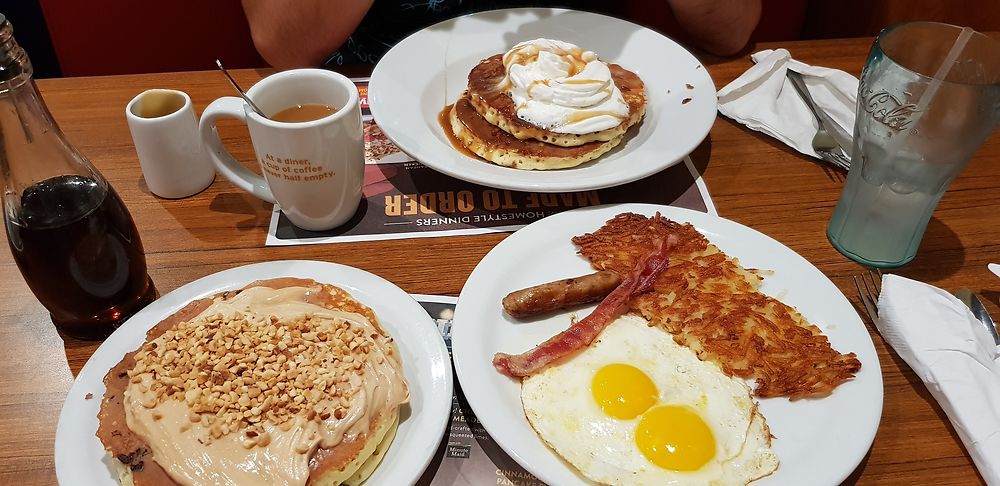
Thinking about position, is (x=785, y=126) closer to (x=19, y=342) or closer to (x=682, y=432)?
(x=682, y=432)

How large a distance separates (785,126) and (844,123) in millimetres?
212

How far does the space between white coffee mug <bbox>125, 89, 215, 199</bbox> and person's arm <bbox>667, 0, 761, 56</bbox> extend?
175 centimetres

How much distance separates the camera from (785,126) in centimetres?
205

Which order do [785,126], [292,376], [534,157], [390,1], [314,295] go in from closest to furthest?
[292,376] → [314,295] → [534,157] → [785,126] → [390,1]

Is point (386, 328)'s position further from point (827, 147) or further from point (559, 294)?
point (827, 147)

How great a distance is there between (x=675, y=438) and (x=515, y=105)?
3.61ft

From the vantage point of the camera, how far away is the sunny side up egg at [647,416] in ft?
3.79

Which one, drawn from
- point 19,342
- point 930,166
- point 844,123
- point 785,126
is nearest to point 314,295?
point 19,342

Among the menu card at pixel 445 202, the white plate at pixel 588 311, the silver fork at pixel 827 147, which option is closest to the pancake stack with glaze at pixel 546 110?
the menu card at pixel 445 202

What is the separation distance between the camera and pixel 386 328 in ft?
4.44

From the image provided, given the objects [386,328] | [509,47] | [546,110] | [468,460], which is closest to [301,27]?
[509,47]

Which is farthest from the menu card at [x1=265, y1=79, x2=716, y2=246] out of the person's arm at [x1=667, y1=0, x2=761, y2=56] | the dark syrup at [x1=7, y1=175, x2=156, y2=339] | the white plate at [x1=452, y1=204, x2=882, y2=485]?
the person's arm at [x1=667, y1=0, x2=761, y2=56]

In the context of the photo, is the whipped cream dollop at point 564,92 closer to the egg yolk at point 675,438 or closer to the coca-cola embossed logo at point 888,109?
the coca-cola embossed logo at point 888,109

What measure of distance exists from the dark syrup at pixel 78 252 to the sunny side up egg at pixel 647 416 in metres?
0.88
